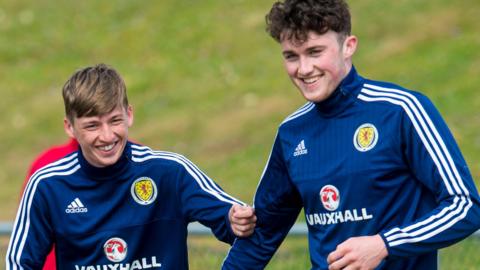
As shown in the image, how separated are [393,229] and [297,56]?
912mm

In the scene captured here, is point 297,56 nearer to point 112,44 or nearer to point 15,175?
point 15,175

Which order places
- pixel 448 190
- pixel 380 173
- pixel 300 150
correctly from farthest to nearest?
pixel 300 150 < pixel 380 173 < pixel 448 190

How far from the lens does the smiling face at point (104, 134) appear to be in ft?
18.8

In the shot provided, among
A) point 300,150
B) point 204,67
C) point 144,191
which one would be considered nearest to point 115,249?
point 144,191

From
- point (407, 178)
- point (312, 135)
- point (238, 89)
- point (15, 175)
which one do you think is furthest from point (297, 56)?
point (238, 89)

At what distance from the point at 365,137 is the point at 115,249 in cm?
146

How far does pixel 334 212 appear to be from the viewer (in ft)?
17.3

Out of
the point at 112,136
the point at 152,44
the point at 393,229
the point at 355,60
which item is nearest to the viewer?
the point at 393,229

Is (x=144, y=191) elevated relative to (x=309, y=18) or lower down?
lower down

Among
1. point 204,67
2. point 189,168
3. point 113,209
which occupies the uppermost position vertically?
point 204,67

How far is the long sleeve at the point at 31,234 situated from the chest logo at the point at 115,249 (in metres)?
0.30

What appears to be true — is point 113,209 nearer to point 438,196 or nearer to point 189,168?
point 189,168

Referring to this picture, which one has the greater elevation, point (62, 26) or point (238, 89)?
point (62, 26)

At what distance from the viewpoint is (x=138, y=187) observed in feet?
19.5
